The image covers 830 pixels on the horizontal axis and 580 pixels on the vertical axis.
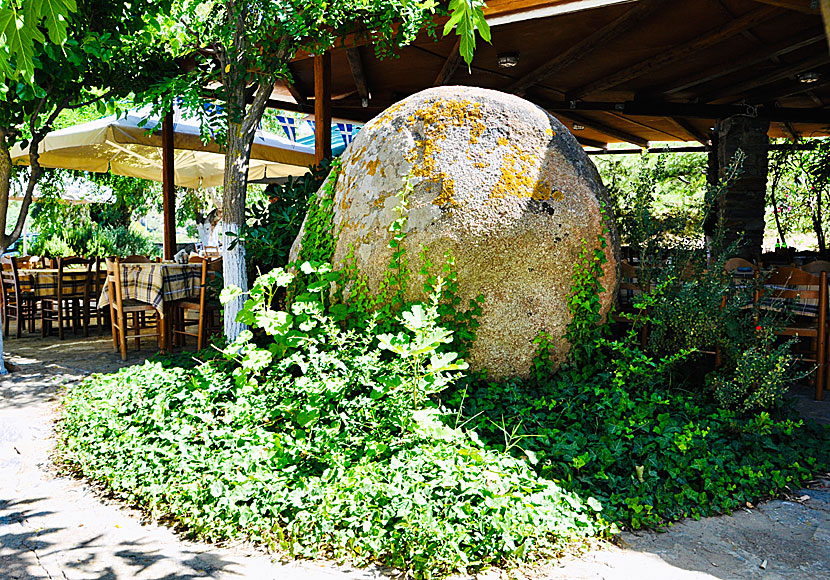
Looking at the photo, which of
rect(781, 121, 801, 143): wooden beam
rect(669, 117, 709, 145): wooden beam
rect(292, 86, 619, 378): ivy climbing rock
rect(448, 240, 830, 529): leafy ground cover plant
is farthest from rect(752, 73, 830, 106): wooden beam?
rect(448, 240, 830, 529): leafy ground cover plant

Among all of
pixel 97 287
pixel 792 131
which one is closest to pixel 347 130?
pixel 97 287

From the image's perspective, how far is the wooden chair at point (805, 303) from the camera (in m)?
4.95

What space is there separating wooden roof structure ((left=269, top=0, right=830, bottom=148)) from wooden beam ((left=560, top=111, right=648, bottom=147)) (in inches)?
1.1

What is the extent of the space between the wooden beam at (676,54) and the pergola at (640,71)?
1 centimetres

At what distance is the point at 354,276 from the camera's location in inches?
176

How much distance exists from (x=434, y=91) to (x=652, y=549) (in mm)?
3457

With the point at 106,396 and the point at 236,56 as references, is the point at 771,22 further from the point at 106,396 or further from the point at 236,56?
the point at 106,396

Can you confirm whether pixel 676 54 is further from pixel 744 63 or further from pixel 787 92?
pixel 787 92

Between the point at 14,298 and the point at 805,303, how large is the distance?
978 centimetres

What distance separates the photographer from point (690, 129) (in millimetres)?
10453

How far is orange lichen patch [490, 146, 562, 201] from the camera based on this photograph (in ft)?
13.8

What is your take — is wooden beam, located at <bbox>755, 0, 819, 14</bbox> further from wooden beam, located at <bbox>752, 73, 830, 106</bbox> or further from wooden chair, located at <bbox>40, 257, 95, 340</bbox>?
wooden chair, located at <bbox>40, 257, 95, 340</bbox>

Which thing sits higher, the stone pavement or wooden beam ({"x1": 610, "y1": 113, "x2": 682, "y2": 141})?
wooden beam ({"x1": 610, "y1": 113, "x2": 682, "y2": 141})

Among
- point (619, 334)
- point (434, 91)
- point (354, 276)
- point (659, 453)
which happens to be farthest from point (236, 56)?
point (659, 453)
